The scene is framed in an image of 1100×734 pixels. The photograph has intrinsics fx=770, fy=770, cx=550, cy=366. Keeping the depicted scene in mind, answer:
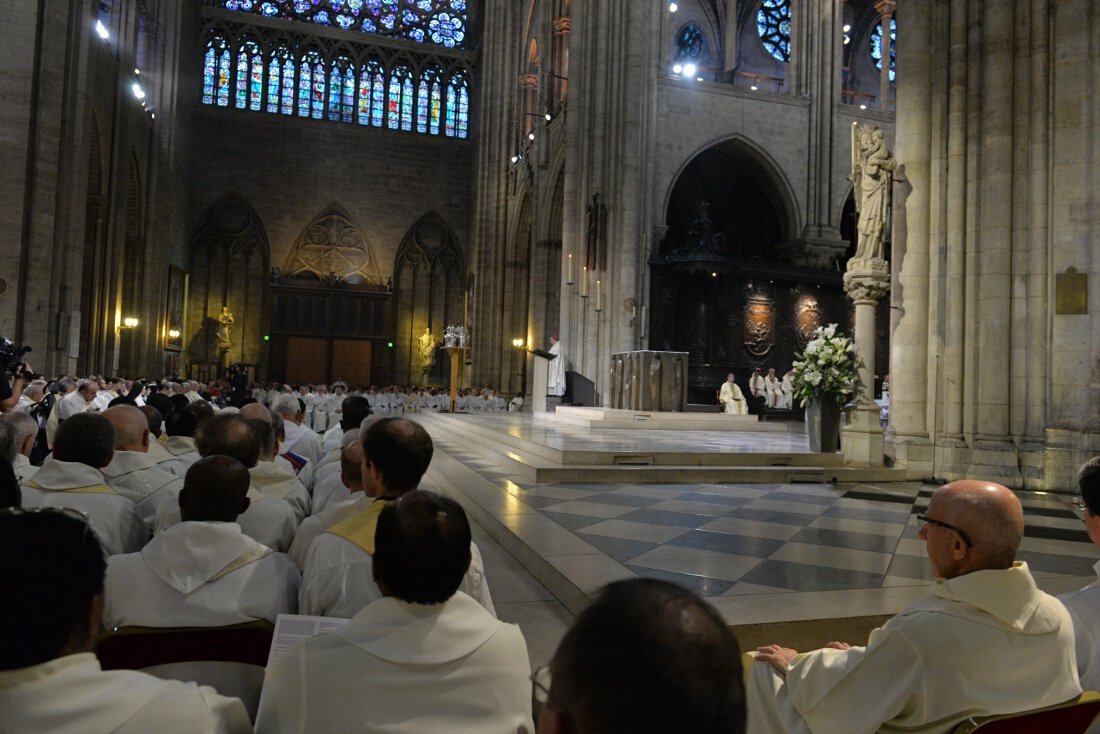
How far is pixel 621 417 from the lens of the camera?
560 inches

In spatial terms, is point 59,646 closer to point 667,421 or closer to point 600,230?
point 667,421

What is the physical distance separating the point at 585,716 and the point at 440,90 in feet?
115

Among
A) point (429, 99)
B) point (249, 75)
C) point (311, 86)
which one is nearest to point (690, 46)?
point (429, 99)

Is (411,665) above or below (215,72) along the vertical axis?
below

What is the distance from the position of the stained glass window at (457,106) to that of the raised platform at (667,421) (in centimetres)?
2195

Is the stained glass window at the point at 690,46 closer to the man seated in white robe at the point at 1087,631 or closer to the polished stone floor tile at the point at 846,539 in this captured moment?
the polished stone floor tile at the point at 846,539

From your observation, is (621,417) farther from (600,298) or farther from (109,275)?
(109,275)

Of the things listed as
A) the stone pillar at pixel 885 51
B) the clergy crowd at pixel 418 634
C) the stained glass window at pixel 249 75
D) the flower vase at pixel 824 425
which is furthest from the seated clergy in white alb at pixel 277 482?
the stained glass window at pixel 249 75

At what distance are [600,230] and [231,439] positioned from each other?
15675 mm

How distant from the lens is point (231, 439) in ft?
11.3

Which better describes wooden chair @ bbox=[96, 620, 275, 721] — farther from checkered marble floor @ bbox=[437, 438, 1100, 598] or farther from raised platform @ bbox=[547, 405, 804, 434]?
raised platform @ bbox=[547, 405, 804, 434]

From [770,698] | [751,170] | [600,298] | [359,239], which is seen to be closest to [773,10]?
[751,170]

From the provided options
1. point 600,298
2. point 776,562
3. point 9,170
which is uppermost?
point 9,170

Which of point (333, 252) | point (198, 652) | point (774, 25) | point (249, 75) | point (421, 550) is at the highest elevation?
point (774, 25)
